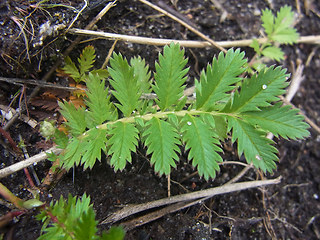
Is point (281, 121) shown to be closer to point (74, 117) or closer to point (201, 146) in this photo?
point (201, 146)

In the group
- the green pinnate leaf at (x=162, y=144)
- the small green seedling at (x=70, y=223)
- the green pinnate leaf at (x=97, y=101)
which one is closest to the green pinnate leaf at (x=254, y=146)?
the green pinnate leaf at (x=162, y=144)

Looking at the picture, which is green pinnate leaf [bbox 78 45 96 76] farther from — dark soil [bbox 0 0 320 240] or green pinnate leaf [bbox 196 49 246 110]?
green pinnate leaf [bbox 196 49 246 110]

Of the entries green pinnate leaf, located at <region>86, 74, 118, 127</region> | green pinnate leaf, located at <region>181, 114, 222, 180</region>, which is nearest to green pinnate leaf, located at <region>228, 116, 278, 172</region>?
green pinnate leaf, located at <region>181, 114, 222, 180</region>

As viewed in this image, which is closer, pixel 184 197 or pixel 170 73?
pixel 170 73

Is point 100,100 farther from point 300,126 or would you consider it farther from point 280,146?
point 280,146

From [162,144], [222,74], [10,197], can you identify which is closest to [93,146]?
[162,144]

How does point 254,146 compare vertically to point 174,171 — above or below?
above
